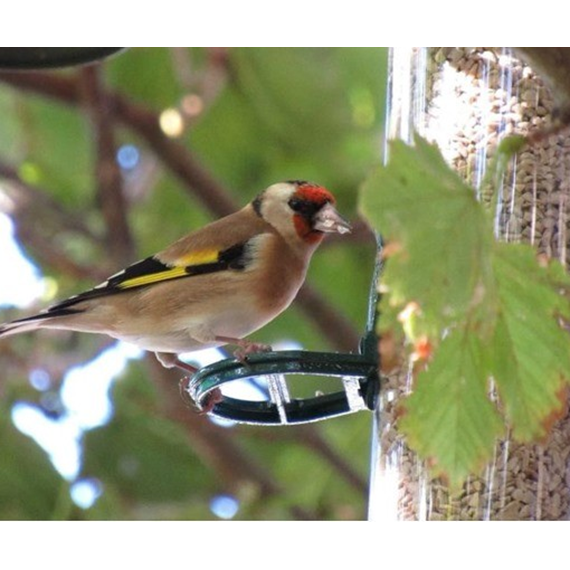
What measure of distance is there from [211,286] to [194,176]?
252 centimetres

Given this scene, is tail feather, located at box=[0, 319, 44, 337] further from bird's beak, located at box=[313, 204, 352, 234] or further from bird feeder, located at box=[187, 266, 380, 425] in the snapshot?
bird's beak, located at box=[313, 204, 352, 234]

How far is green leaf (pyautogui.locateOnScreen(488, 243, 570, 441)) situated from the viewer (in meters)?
2.25

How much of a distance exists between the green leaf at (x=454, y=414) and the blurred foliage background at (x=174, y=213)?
4.16 metres

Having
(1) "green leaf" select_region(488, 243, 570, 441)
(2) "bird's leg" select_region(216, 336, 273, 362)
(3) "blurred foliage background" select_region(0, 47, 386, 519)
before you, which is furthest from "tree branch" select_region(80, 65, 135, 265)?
(1) "green leaf" select_region(488, 243, 570, 441)

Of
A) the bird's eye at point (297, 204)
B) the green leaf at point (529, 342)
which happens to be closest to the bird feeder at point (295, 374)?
the bird's eye at point (297, 204)

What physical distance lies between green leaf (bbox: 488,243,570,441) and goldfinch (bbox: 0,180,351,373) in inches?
95.7

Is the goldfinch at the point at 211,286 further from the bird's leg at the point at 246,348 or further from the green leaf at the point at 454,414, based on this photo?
the green leaf at the point at 454,414

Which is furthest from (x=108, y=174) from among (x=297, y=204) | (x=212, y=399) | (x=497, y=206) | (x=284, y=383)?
(x=497, y=206)

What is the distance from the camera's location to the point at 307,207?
5281 millimetres

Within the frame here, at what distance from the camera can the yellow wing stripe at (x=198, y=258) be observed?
5055 millimetres

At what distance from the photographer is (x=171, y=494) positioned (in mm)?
8508

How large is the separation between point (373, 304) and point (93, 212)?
15.5ft

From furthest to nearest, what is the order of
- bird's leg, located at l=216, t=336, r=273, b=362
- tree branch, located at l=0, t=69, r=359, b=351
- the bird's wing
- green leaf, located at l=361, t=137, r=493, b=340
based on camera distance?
tree branch, located at l=0, t=69, r=359, b=351 < the bird's wing < bird's leg, located at l=216, t=336, r=273, b=362 < green leaf, located at l=361, t=137, r=493, b=340

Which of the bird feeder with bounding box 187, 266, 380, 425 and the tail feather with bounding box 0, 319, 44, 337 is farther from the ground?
the tail feather with bounding box 0, 319, 44, 337
